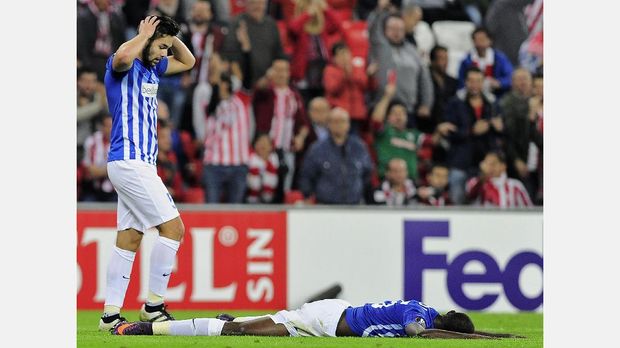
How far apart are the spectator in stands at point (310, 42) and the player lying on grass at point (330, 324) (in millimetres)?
7340

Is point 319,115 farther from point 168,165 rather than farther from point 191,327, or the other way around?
point 191,327

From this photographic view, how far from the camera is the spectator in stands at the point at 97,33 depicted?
15102 mm

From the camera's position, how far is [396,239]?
1416 centimetres

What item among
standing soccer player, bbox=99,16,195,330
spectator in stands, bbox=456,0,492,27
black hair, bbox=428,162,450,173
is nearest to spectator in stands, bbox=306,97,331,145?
black hair, bbox=428,162,450,173

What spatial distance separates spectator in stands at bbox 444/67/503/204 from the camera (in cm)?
1555

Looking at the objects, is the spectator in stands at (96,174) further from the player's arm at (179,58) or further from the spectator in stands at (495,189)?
the player's arm at (179,58)

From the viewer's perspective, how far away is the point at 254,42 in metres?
15.6

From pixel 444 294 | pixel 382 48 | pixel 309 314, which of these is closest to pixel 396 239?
pixel 444 294

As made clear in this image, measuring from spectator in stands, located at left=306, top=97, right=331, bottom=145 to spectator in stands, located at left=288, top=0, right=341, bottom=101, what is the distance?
205 mm

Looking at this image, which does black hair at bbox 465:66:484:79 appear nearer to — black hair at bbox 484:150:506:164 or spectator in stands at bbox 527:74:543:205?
spectator in stands at bbox 527:74:543:205

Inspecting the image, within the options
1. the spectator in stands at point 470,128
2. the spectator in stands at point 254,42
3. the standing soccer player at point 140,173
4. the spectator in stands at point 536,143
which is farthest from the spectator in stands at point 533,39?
the standing soccer player at point 140,173

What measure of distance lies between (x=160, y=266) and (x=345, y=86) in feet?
23.1

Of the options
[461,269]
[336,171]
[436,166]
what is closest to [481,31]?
[436,166]

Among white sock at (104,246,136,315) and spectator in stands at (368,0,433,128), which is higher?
spectator in stands at (368,0,433,128)
